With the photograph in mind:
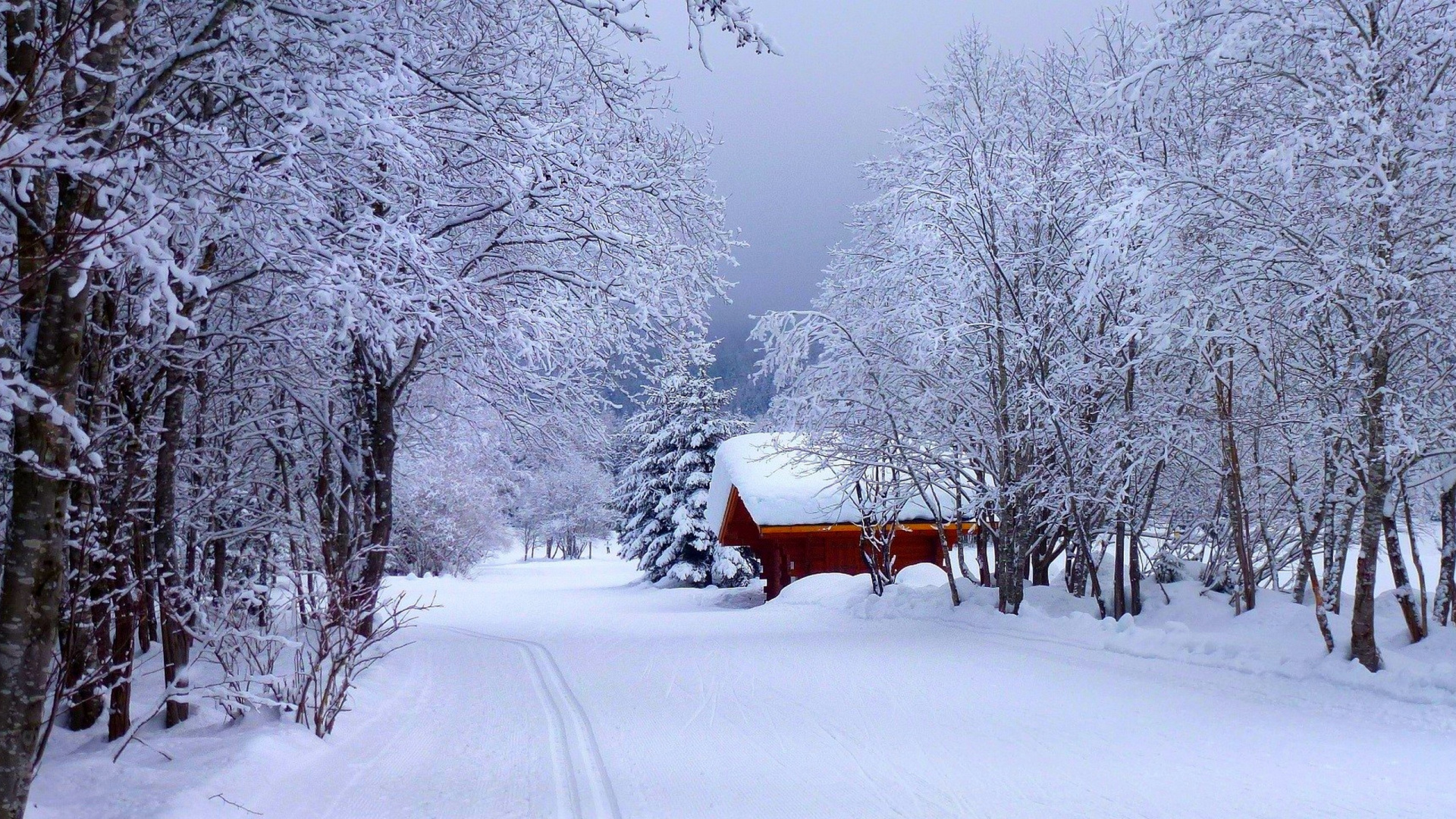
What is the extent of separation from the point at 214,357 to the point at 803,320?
9.16m

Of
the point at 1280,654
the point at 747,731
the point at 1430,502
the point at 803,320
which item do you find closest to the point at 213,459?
the point at 747,731

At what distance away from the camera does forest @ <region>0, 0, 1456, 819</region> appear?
479cm

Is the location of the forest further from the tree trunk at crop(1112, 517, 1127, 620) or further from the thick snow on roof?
the thick snow on roof

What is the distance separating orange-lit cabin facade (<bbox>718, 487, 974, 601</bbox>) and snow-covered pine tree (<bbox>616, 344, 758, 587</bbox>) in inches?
259

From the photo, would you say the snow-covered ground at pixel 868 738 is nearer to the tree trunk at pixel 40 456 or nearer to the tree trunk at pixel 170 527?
the tree trunk at pixel 170 527

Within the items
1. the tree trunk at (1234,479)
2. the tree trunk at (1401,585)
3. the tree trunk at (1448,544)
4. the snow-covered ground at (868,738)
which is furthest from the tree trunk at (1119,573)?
the tree trunk at (1401,585)

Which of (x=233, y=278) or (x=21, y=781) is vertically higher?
(x=233, y=278)

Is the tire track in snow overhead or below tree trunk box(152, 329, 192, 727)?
below

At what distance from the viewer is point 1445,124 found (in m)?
7.46

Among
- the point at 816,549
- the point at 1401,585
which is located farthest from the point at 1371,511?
the point at 816,549

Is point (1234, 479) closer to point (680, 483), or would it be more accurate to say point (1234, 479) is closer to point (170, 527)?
point (170, 527)

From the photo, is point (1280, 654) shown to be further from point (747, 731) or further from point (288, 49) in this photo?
point (288, 49)

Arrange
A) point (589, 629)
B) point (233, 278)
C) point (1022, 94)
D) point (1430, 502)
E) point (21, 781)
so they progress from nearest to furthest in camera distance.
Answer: point (21, 781), point (233, 278), point (1430, 502), point (1022, 94), point (589, 629)

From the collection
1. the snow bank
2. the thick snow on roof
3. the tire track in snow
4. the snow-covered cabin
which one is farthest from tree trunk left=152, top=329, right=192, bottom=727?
the thick snow on roof
